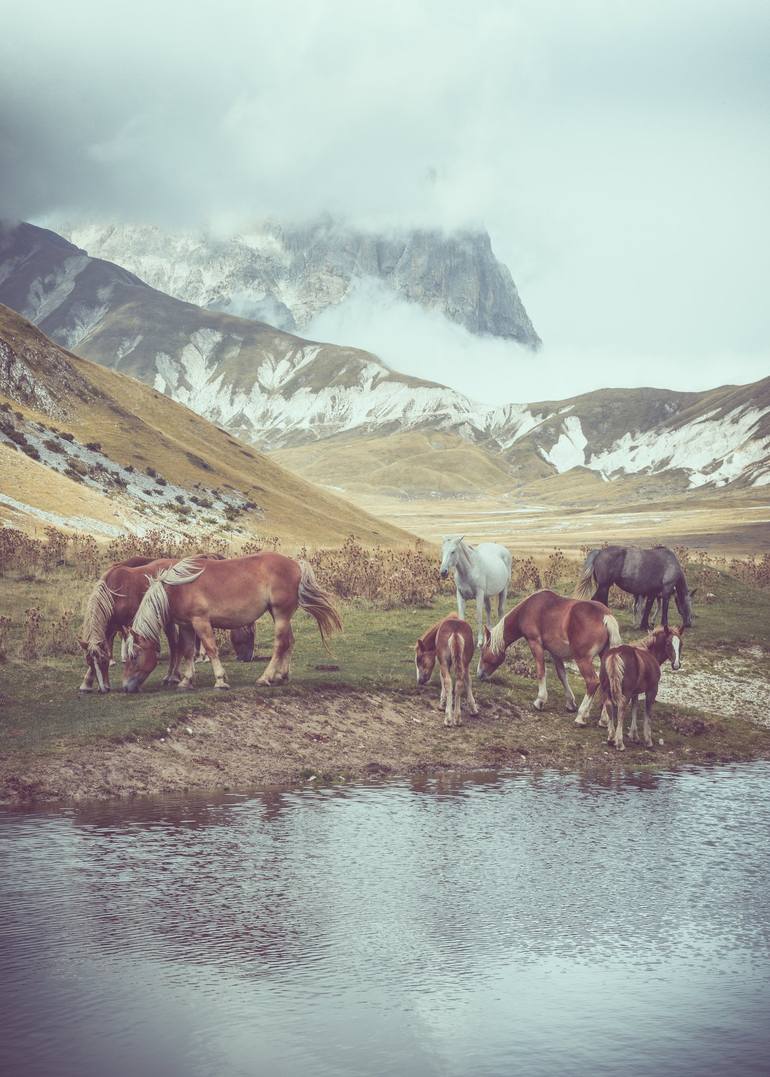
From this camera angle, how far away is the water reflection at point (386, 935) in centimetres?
841

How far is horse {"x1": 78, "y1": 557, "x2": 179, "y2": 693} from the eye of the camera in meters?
20.7

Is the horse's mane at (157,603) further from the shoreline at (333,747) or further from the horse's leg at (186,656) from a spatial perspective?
the shoreline at (333,747)

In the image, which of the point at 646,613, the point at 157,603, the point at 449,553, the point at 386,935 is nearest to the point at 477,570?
the point at 449,553

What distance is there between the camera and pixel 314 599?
21.8 m

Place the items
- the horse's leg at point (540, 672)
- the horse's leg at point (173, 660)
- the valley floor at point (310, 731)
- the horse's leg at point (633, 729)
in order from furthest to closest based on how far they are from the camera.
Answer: the horse's leg at point (540, 672)
the horse's leg at point (173, 660)
the horse's leg at point (633, 729)
the valley floor at point (310, 731)

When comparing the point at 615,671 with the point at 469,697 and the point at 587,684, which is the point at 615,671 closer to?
the point at 587,684

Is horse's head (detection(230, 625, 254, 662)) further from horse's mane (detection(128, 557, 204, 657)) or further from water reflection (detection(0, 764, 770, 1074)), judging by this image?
water reflection (detection(0, 764, 770, 1074))

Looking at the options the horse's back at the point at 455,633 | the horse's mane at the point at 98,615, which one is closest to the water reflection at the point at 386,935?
the horse's back at the point at 455,633

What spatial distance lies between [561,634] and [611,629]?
119 cm

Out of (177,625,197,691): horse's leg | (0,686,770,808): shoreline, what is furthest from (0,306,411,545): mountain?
(0,686,770,808): shoreline

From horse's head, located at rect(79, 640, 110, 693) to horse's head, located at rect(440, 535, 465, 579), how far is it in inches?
311

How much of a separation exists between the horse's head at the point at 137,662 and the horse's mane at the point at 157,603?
0.29 m

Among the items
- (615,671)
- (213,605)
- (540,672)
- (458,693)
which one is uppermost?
(213,605)

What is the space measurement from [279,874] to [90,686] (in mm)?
9925
